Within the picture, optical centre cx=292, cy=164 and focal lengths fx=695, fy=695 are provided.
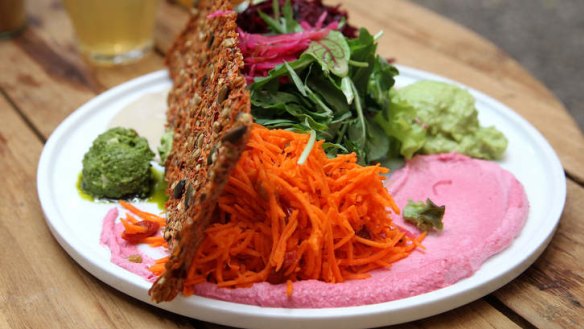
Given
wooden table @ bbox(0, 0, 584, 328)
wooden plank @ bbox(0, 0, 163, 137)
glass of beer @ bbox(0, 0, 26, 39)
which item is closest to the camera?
wooden table @ bbox(0, 0, 584, 328)

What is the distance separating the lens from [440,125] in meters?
2.64

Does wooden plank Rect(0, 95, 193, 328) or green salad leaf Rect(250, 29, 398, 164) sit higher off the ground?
green salad leaf Rect(250, 29, 398, 164)

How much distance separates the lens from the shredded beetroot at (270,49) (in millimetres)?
2412

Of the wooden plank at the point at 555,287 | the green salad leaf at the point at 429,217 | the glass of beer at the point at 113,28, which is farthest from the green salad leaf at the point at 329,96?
the glass of beer at the point at 113,28

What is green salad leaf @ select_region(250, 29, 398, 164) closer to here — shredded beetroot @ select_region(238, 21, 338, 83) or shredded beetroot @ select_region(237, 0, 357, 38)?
shredded beetroot @ select_region(238, 21, 338, 83)

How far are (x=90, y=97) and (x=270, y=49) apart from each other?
1.05 metres

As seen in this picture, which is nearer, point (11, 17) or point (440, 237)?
point (440, 237)

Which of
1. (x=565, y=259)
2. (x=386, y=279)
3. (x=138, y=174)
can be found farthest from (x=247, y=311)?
(x=565, y=259)

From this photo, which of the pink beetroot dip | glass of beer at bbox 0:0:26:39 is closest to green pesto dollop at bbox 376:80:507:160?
the pink beetroot dip

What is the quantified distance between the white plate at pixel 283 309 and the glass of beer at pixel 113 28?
426 mm

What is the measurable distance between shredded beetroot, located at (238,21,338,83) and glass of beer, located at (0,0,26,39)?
166cm

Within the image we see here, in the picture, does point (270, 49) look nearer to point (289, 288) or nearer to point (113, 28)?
point (289, 288)

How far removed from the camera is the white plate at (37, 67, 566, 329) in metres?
1.78

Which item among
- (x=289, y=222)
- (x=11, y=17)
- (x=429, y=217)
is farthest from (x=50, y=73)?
(x=429, y=217)
